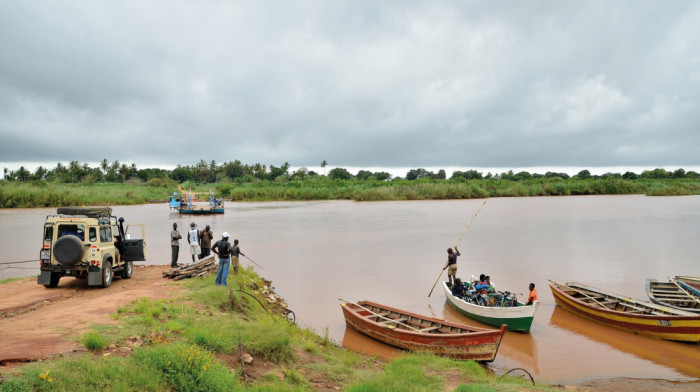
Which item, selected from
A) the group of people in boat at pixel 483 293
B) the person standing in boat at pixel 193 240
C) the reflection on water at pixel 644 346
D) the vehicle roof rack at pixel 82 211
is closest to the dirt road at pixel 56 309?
the person standing in boat at pixel 193 240

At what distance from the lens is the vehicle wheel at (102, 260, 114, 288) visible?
1229 cm

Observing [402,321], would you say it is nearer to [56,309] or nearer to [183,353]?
[183,353]

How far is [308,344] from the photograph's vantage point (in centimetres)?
965

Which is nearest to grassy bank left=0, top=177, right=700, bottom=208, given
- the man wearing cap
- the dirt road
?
the dirt road

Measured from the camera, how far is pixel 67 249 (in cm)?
1152

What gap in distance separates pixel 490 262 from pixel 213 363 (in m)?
19.1

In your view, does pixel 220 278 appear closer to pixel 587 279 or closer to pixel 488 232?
pixel 587 279

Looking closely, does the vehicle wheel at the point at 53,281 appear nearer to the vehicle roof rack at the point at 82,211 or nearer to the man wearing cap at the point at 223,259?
the vehicle roof rack at the point at 82,211

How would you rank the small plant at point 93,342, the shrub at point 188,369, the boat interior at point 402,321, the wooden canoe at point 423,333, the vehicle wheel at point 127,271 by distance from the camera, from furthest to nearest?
the vehicle wheel at point 127,271 → the boat interior at point 402,321 → the wooden canoe at point 423,333 → the small plant at point 93,342 → the shrub at point 188,369

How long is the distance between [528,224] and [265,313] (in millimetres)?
34638

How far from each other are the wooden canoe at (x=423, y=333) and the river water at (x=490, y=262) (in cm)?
43

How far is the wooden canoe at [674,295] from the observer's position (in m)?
13.8

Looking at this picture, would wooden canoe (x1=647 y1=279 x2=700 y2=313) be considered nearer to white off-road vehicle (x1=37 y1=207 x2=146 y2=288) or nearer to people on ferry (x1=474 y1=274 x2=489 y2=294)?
people on ferry (x1=474 y1=274 x2=489 y2=294)

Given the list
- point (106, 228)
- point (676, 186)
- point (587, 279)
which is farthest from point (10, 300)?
point (676, 186)
